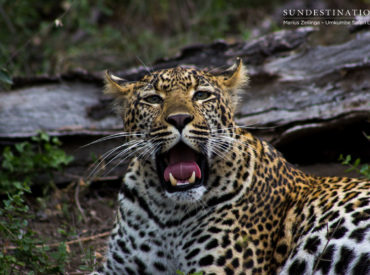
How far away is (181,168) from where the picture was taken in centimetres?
506

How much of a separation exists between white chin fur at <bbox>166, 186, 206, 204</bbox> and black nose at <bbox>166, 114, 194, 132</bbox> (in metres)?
0.57

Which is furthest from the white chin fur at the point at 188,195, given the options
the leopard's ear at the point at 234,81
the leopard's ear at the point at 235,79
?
the leopard's ear at the point at 235,79

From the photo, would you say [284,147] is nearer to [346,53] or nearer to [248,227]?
[346,53]

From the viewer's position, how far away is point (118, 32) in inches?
525

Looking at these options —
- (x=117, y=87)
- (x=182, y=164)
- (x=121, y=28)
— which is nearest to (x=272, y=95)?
(x=117, y=87)

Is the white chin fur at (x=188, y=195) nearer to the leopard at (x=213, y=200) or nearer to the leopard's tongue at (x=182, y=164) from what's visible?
the leopard at (x=213, y=200)

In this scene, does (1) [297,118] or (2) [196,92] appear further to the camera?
(1) [297,118]

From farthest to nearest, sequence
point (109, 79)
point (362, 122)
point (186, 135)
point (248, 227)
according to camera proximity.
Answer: point (362, 122) < point (109, 79) < point (248, 227) < point (186, 135)

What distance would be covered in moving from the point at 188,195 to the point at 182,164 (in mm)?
281

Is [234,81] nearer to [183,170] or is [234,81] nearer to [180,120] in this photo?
[180,120]

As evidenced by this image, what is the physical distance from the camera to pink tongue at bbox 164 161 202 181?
5051mm

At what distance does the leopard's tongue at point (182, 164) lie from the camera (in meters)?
5.05

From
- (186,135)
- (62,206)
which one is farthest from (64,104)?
(186,135)

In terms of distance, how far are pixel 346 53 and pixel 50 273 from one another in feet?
16.1
